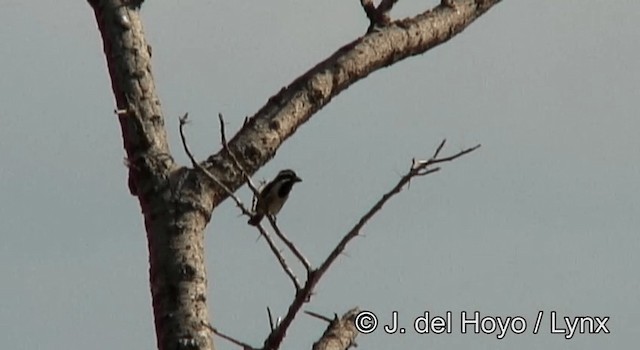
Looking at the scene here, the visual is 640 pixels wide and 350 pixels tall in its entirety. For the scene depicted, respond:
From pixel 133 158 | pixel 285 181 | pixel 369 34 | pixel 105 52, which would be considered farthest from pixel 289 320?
pixel 285 181

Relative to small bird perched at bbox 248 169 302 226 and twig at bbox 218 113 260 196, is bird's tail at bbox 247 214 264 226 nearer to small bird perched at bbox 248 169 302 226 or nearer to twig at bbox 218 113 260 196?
twig at bbox 218 113 260 196

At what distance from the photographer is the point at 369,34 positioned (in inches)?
258

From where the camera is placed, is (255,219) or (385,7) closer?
(255,219)

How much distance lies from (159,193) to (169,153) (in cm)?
24

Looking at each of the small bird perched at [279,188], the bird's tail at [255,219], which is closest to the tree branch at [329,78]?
the bird's tail at [255,219]

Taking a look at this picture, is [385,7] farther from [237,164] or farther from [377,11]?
[237,164]

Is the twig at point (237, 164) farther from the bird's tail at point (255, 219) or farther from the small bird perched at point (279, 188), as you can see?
the small bird perched at point (279, 188)

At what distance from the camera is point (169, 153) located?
226 inches

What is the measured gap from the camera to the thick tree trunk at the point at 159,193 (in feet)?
17.3

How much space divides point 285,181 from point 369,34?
14.9 feet

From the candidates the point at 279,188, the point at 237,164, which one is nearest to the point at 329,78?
the point at 237,164

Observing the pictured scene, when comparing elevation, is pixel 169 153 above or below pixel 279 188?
below

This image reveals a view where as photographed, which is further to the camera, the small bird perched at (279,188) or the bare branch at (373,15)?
the small bird perched at (279,188)

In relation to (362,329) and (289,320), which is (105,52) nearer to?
(289,320)
